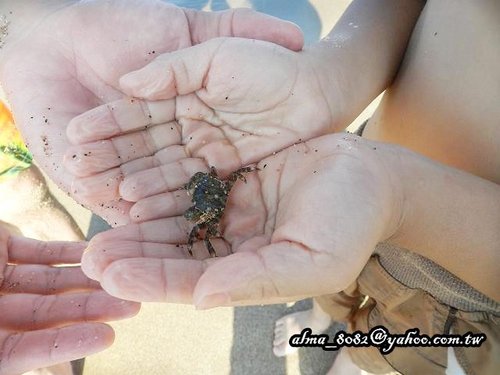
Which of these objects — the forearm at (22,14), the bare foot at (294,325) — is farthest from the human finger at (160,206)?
the bare foot at (294,325)

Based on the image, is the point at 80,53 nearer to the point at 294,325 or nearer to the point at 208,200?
the point at 208,200

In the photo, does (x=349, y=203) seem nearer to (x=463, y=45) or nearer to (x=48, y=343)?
(x=463, y=45)

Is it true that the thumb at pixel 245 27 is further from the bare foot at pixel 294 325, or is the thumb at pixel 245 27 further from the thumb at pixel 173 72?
the bare foot at pixel 294 325

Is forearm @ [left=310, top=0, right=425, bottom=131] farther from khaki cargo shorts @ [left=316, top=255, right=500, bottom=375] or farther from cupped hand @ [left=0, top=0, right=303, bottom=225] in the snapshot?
khaki cargo shorts @ [left=316, top=255, right=500, bottom=375]

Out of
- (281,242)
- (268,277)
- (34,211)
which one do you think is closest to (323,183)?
(281,242)

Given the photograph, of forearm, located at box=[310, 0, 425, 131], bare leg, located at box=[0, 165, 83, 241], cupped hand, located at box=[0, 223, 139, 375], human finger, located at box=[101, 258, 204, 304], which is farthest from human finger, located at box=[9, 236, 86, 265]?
forearm, located at box=[310, 0, 425, 131]

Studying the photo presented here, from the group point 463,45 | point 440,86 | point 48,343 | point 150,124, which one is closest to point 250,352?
point 48,343
